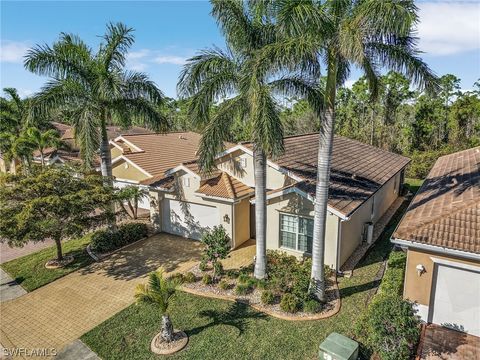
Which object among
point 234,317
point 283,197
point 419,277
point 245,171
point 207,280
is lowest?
point 234,317

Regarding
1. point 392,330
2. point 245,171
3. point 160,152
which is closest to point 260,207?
point 245,171

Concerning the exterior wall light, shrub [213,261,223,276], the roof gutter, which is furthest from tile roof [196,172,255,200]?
the exterior wall light

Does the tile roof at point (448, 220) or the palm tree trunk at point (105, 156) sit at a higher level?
the palm tree trunk at point (105, 156)

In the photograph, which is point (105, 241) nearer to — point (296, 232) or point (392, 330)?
point (296, 232)

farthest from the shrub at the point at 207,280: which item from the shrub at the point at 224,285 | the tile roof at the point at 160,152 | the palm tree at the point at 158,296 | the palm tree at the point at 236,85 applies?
the tile roof at the point at 160,152

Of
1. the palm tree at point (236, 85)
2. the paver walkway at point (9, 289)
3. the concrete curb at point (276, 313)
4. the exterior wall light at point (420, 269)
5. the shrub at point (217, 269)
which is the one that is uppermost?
the palm tree at point (236, 85)

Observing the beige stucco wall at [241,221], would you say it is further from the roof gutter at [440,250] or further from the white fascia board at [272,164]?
the roof gutter at [440,250]

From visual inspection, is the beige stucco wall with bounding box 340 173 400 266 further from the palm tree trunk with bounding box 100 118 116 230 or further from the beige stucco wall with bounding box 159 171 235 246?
the palm tree trunk with bounding box 100 118 116 230
